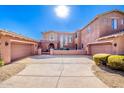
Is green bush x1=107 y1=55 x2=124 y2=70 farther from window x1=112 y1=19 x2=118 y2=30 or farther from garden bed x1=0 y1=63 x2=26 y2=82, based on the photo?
window x1=112 y1=19 x2=118 y2=30

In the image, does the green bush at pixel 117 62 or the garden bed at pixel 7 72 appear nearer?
the garden bed at pixel 7 72

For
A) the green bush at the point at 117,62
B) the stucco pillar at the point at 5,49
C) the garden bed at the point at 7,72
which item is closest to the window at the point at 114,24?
the green bush at the point at 117,62

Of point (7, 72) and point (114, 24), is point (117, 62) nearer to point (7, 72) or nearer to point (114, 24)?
point (7, 72)

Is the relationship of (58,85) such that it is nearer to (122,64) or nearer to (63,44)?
(122,64)

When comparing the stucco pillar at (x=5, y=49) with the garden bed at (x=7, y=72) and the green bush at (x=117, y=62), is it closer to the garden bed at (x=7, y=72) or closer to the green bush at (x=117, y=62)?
the garden bed at (x=7, y=72)

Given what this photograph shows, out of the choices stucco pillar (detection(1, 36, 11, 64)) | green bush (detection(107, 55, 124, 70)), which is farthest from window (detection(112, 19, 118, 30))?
stucco pillar (detection(1, 36, 11, 64))

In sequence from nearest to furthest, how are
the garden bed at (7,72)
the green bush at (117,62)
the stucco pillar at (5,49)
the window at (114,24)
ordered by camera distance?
1. the garden bed at (7,72)
2. the green bush at (117,62)
3. the stucco pillar at (5,49)
4. the window at (114,24)

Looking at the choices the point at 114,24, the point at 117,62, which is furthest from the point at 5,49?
the point at 114,24

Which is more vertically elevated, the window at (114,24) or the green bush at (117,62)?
the window at (114,24)

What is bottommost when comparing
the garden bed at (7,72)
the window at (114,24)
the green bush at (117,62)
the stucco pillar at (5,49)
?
the garden bed at (7,72)
